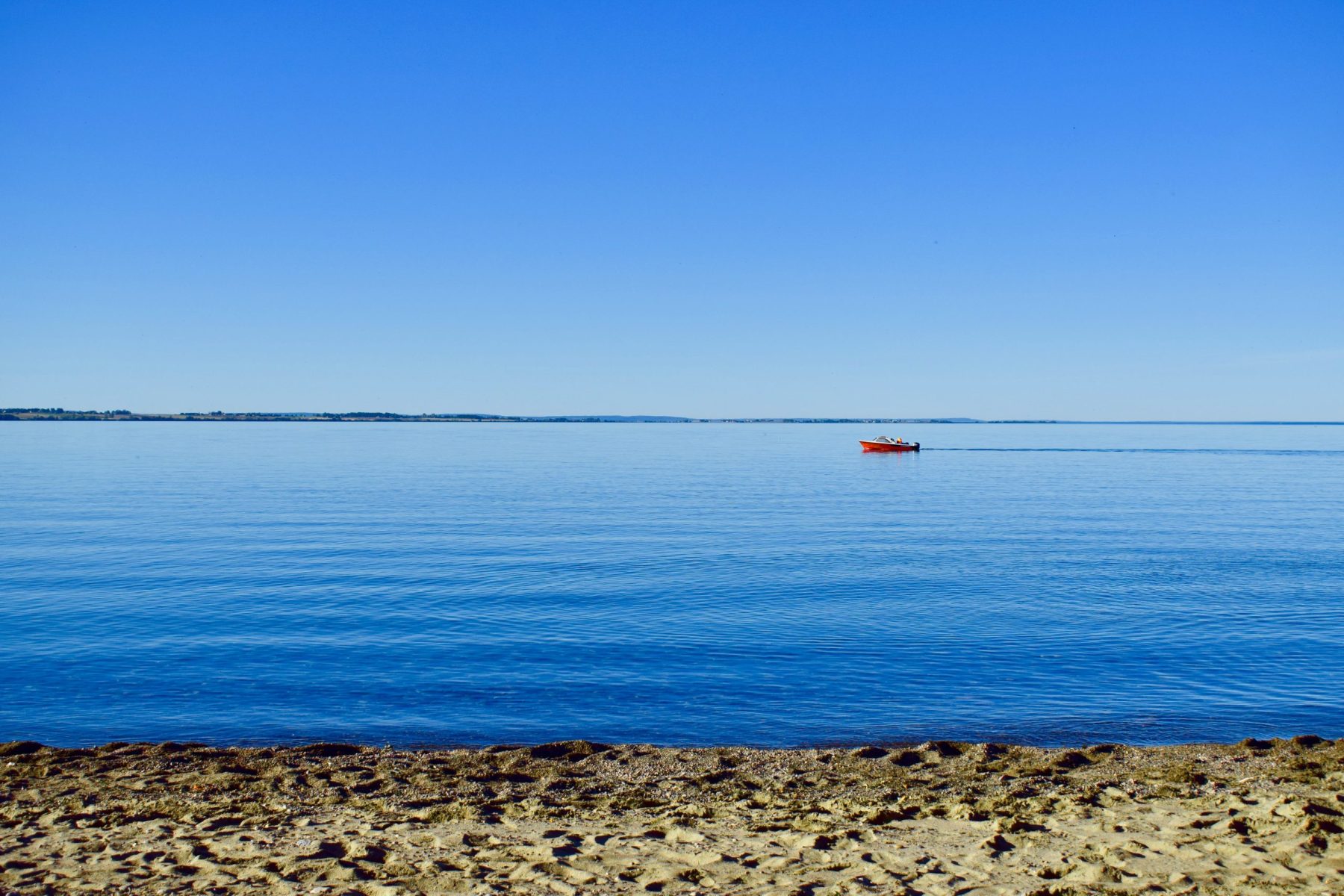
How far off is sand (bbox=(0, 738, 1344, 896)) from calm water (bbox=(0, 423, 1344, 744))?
1931 millimetres

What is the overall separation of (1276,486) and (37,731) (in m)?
77.3

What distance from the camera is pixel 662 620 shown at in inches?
906

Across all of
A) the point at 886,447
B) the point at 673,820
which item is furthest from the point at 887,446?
the point at 673,820

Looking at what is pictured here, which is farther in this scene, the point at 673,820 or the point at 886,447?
the point at 886,447

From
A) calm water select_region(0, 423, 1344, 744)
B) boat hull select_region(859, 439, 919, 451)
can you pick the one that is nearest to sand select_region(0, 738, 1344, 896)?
calm water select_region(0, 423, 1344, 744)

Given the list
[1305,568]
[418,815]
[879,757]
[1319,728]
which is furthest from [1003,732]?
[1305,568]

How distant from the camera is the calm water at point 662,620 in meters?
15.8

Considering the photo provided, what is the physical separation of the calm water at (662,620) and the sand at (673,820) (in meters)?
1.93

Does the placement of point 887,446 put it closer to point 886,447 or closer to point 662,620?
point 886,447

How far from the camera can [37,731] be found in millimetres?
14875

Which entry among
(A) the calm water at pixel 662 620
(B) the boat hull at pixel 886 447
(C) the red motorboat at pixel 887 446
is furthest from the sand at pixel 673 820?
(B) the boat hull at pixel 886 447

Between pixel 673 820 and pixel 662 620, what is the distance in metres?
12.6

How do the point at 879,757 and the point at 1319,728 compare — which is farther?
the point at 1319,728

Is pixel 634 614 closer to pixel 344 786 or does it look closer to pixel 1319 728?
pixel 344 786
